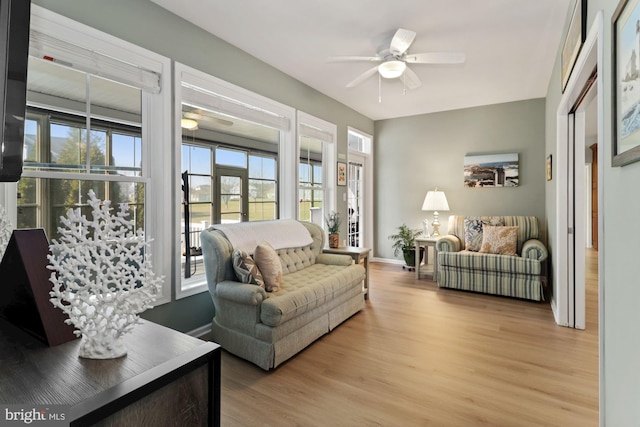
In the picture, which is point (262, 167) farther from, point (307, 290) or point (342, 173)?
point (307, 290)

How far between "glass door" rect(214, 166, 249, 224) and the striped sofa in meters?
2.67

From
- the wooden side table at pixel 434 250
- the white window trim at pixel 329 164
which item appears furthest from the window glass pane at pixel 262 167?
the wooden side table at pixel 434 250

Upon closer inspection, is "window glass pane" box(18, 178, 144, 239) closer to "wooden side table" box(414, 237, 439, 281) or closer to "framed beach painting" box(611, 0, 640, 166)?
"framed beach painting" box(611, 0, 640, 166)

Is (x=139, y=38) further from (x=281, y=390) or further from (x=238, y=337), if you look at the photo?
(x=281, y=390)

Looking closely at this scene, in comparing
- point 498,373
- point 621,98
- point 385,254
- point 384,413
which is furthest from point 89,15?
point 385,254

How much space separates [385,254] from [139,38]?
16.3 ft

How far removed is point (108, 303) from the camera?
0.93 meters

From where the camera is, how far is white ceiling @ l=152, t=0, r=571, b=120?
8.48ft

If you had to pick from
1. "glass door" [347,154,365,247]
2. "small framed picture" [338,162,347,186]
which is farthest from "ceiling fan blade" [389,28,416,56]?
"glass door" [347,154,365,247]

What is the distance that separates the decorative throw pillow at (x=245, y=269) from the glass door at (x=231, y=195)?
3.00 ft

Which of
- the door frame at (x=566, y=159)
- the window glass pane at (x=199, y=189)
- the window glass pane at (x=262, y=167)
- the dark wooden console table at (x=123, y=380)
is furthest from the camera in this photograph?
the window glass pane at (x=262, y=167)

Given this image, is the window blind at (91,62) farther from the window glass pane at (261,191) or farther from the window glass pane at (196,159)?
the window glass pane at (261,191)

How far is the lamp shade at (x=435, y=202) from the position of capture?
17.3 feet

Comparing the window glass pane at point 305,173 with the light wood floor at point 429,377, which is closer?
the light wood floor at point 429,377
